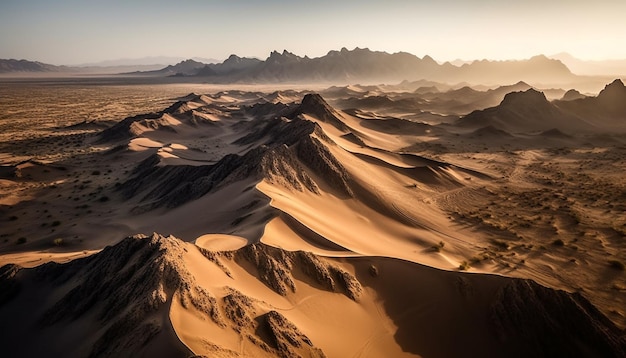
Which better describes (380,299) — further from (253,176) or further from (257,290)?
(253,176)

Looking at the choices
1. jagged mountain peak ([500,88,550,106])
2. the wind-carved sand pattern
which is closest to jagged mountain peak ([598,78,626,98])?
jagged mountain peak ([500,88,550,106])

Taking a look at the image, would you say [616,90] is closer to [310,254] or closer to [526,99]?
[526,99]

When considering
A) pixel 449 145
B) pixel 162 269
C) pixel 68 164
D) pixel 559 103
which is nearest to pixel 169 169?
pixel 68 164

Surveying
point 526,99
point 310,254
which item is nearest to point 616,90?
point 526,99

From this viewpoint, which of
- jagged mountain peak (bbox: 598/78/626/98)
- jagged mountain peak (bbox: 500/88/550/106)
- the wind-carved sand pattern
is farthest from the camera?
jagged mountain peak (bbox: 598/78/626/98)

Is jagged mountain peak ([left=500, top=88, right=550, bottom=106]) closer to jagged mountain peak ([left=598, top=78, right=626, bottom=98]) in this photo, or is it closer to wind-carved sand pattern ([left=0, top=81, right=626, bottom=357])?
jagged mountain peak ([left=598, top=78, right=626, bottom=98])

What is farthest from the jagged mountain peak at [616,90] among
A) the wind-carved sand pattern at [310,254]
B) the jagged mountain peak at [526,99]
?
the wind-carved sand pattern at [310,254]

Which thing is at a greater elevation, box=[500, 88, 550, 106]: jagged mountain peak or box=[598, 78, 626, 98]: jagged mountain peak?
box=[598, 78, 626, 98]: jagged mountain peak

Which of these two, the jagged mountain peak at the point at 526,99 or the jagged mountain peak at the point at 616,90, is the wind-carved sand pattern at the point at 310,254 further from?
the jagged mountain peak at the point at 616,90
